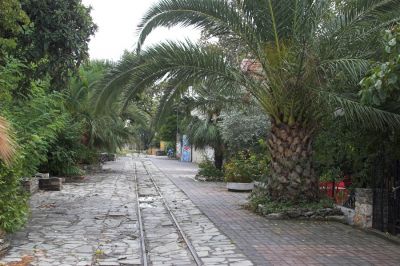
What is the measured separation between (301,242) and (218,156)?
17789 millimetres

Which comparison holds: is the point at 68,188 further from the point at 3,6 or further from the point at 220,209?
the point at 3,6

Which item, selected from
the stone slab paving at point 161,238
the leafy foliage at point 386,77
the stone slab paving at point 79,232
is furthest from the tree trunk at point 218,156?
the leafy foliage at point 386,77

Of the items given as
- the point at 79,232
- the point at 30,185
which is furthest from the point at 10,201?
the point at 30,185

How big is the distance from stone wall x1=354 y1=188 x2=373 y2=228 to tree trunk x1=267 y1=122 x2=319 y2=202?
4.98 ft

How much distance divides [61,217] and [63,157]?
34.6 feet

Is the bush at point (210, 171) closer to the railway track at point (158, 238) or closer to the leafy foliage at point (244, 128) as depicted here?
the leafy foliage at point (244, 128)

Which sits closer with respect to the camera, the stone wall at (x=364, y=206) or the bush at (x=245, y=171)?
the stone wall at (x=364, y=206)

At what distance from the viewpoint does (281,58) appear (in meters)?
12.3

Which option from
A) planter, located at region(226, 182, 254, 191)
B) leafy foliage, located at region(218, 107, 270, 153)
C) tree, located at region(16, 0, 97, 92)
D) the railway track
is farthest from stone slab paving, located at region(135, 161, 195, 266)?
leafy foliage, located at region(218, 107, 270, 153)

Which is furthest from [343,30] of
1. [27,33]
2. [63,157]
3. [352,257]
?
[63,157]

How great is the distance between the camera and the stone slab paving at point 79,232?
8.17m

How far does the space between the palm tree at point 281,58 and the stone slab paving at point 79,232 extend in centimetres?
314

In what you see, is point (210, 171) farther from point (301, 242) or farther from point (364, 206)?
point (301, 242)

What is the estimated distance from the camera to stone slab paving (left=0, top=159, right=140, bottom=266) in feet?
26.8
